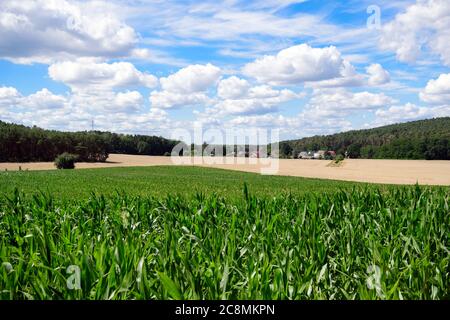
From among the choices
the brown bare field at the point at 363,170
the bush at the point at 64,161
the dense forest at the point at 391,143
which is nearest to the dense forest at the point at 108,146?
the dense forest at the point at 391,143

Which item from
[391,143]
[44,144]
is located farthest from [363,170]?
[44,144]

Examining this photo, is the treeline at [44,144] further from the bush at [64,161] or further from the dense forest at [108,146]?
the bush at [64,161]

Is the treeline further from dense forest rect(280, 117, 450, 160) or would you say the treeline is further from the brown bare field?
dense forest rect(280, 117, 450, 160)

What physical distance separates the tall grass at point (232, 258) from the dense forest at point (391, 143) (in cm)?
10422

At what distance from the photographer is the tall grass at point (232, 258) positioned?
10.8 ft

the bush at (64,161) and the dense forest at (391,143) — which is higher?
the dense forest at (391,143)

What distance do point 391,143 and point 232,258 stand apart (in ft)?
390

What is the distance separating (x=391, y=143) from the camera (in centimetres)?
11588

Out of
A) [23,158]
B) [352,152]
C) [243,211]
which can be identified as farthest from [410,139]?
[243,211]

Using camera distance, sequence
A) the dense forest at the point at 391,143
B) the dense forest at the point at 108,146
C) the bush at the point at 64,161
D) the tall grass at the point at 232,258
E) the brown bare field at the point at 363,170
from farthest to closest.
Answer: the dense forest at the point at 391,143 → the dense forest at the point at 108,146 → the bush at the point at 64,161 → the brown bare field at the point at 363,170 → the tall grass at the point at 232,258

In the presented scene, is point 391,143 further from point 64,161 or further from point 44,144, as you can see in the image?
point 44,144

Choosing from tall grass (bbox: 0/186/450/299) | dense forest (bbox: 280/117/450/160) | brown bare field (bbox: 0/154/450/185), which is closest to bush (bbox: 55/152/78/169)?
brown bare field (bbox: 0/154/450/185)

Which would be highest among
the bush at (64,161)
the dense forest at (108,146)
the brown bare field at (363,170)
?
the dense forest at (108,146)
